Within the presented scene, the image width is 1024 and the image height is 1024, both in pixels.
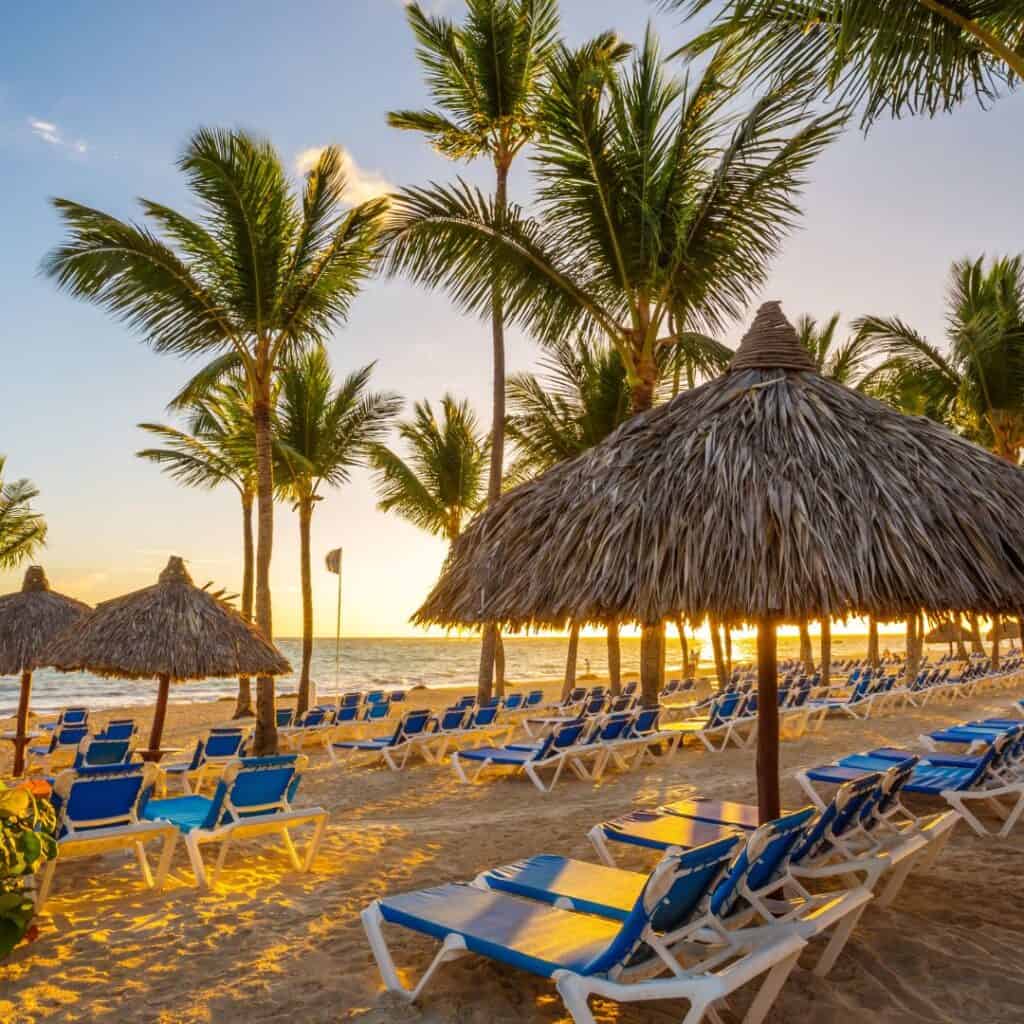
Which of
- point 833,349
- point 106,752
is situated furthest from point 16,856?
point 833,349

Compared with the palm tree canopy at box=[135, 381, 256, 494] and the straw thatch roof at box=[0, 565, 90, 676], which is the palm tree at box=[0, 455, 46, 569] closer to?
the palm tree canopy at box=[135, 381, 256, 494]

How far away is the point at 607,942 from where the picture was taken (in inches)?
124

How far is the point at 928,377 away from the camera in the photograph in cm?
1734

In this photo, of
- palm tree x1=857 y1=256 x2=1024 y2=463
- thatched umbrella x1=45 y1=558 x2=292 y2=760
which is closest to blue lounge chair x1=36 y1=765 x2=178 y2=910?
thatched umbrella x1=45 y1=558 x2=292 y2=760

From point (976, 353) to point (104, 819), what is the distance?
1585cm

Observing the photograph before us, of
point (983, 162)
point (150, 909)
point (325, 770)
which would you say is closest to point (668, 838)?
point (150, 909)

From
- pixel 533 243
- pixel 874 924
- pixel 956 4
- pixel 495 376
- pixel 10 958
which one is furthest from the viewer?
pixel 495 376

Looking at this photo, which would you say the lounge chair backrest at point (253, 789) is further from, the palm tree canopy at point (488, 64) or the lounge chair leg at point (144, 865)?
the palm tree canopy at point (488, 64)

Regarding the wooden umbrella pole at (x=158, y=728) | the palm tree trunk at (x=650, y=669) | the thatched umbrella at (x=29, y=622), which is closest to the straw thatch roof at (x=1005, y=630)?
the palm tree trunk at (x=650, y=669)

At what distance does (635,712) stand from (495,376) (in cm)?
721

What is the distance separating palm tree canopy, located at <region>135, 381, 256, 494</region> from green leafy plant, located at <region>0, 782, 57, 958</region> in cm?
1521

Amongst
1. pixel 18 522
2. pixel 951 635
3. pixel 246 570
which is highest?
pixel 18 522

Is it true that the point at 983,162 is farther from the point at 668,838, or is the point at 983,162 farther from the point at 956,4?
the point at 668,838

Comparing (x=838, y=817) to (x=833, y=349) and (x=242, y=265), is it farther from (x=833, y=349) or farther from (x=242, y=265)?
(x=833, y=349)
